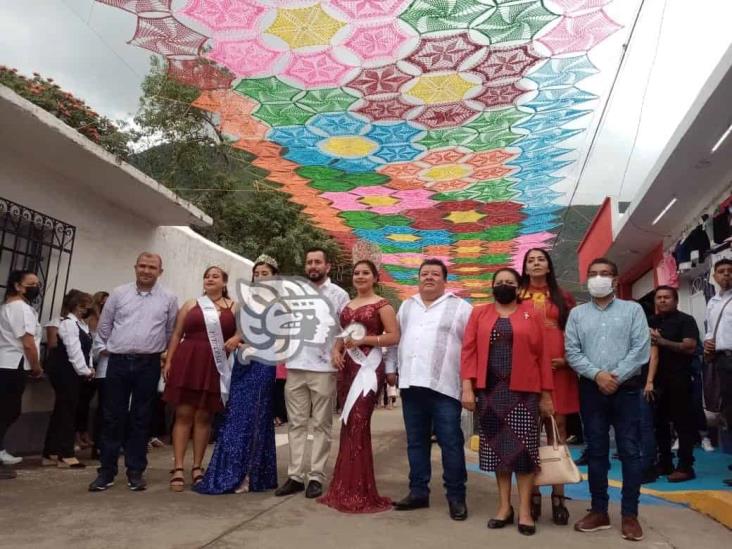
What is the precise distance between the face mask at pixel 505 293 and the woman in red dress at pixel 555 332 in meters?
0.18

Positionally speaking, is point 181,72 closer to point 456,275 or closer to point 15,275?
point 15,275

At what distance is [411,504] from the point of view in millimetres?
3299

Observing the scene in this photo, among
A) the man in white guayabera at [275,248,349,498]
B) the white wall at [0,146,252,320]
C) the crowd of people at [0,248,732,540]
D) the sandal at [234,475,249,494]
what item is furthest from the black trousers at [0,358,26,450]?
the man in white guayabera at [275,248,349,498]

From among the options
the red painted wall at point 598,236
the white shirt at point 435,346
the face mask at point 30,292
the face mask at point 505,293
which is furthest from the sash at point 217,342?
the red painted wall at point 598,236

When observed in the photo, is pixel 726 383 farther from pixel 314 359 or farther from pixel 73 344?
pixel 73 344

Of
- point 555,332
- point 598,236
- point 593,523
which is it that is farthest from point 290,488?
point 598,236

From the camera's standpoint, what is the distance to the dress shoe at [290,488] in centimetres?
359

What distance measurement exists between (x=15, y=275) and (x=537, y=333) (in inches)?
143

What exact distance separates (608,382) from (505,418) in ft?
1.75

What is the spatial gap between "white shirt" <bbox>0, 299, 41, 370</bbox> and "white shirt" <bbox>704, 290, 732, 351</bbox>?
4809 millimetres

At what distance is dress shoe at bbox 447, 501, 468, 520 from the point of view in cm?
308

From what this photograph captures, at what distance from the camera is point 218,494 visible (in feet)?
11.8

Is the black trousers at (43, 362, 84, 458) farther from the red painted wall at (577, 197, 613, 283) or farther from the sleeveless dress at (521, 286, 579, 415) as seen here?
the red painted wall at (577, 197, 613, 283)
